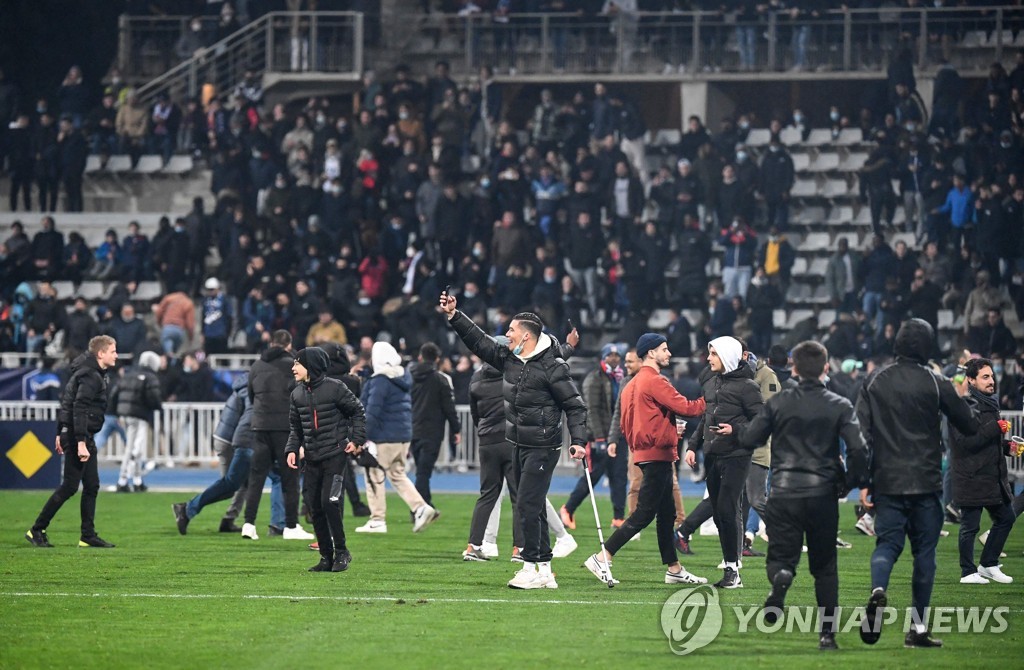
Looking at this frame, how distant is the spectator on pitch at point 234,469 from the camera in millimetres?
16953

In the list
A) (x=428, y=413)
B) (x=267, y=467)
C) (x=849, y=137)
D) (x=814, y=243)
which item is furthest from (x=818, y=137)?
(x=267, y=467)

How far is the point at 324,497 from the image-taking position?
1340cm

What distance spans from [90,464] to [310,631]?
5.49m

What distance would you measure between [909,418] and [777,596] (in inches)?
52.3

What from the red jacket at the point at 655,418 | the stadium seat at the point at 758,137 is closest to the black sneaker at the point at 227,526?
the red jacket at the point at 655,418

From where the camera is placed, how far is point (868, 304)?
28109 mm

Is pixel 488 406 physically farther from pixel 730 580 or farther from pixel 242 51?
pixel 242 51

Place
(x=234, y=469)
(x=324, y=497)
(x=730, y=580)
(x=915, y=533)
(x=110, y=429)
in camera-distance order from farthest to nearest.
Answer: (x=110, y=429) < (x=234, y=469) < (x=324, y=497) < (x=730, y=580) < (x=915, y=533)

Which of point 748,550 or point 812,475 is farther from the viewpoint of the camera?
point 748,550

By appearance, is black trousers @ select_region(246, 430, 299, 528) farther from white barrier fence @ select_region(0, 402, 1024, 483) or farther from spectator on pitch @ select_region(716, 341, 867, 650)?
white barrier fence @ select_region(0, 402, 1024, 483)

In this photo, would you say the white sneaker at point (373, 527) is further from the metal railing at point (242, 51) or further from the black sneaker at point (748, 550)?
the metal railing at point (242, 51)

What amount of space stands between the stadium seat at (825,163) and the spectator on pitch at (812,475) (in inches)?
909

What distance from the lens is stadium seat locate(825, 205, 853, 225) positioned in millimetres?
31891

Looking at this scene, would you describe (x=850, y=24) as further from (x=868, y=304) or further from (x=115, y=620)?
(x=115, y=620)
